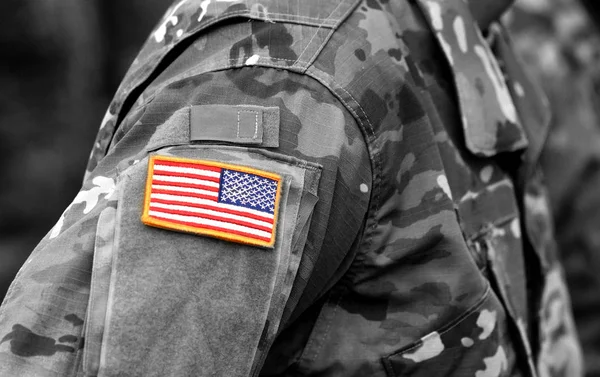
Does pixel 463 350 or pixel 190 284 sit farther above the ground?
pixel 190 284

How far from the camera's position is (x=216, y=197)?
2.83 ft

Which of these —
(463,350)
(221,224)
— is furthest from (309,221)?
(463,350)

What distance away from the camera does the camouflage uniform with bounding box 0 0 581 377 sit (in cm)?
83

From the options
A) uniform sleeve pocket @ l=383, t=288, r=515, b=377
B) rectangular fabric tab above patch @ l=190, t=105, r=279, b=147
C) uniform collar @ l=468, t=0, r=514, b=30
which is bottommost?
uniform sleeve pocket @ l=383, t=288, r=515, b=377

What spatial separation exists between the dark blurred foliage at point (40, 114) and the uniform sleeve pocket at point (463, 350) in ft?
6.70

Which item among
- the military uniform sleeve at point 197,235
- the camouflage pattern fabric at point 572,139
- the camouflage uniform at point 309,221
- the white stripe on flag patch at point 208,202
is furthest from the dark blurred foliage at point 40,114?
the white stripe on flag patch at point 208,202

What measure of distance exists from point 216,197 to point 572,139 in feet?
5.01

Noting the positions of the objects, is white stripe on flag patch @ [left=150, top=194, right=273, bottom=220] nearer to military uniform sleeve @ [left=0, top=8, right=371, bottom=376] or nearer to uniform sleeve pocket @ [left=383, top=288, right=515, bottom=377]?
military uniform sleeve @ [left=0, top=8, right=371, bottom=376]

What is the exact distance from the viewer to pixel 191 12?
102 cm

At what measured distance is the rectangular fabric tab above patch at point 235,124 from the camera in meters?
0.88

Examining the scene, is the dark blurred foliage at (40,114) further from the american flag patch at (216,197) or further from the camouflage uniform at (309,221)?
the american flag patch at (216,197)

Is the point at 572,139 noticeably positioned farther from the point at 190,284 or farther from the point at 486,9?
the point at 190,284

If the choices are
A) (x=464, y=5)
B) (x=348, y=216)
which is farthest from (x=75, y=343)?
(x=464, y=5)

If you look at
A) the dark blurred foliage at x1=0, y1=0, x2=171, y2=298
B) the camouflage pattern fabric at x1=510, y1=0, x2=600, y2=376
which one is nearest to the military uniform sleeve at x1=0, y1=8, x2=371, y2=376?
the camouflage pattern fabric at x1=510, y1=0, x2=600, y2=376
